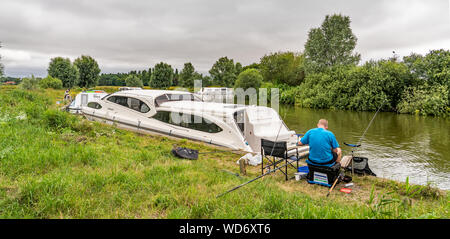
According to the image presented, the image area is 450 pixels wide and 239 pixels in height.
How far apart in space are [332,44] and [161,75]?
147ft

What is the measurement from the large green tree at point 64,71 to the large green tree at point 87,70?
453 centimetres

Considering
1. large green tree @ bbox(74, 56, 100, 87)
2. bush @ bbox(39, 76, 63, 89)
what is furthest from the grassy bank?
large green tree @ bbox(74, 56, 100, 87)

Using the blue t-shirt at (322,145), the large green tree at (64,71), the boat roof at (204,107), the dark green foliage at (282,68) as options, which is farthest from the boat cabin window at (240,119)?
the large green tree at (64,71)

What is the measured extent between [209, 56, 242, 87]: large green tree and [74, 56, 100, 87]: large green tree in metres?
30.7

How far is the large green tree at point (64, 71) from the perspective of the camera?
46.7 m

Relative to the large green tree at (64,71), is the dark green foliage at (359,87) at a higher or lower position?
lower

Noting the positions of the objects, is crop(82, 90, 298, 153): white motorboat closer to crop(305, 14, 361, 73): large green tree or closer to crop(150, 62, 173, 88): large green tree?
crop(305, 14, 361, 73): large green tree

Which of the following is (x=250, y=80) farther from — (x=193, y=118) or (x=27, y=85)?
(x=193, y=118)

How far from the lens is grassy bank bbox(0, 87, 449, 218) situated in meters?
3.00

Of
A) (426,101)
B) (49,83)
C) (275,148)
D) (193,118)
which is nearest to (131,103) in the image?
(193,118)

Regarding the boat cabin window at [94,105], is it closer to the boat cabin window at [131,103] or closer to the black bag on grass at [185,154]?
the boat cabin window at [131,103]

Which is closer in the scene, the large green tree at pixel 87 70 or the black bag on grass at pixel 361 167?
the black bag on grass at pixel 361 167
